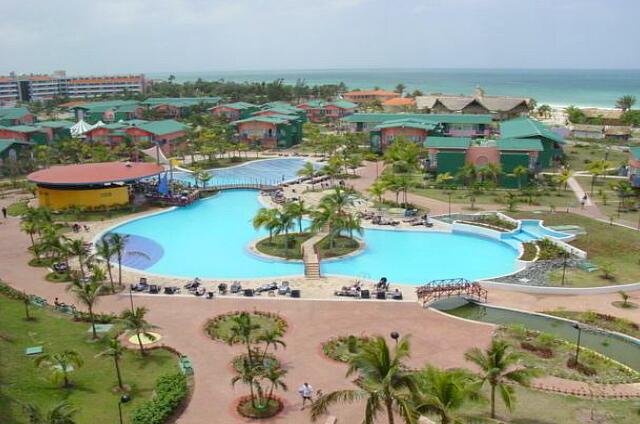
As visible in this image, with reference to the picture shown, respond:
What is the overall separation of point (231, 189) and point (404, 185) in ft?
63.1

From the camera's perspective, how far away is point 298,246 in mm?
38781

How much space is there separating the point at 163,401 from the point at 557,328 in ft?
59.1

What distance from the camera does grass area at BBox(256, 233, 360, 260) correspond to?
37.4 metres

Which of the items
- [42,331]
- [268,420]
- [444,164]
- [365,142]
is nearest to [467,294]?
[268,420]

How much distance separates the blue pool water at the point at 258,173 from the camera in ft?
205

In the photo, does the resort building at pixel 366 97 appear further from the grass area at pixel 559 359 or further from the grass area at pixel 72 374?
the grass area at pixel 72 374

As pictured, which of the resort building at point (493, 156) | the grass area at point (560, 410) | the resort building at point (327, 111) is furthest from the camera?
the resort building at point (327, 111)

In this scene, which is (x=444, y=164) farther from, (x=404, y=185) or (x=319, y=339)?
(x=319, y=339)

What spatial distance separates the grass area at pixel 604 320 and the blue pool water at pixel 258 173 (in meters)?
37.6

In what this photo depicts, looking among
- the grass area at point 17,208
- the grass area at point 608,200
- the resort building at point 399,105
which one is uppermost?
the resort building at point 399,105

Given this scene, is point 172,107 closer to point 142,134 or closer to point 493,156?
point 142,134

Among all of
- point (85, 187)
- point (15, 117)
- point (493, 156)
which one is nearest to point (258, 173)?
point (85, 187)

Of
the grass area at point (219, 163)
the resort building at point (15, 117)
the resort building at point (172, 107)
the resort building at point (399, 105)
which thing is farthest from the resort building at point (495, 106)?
the resort building at point (15, 117)

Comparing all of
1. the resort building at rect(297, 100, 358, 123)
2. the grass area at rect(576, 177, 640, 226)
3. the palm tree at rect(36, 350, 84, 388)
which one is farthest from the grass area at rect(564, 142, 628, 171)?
the palm tree at rect(36, 350, 84, 388)
